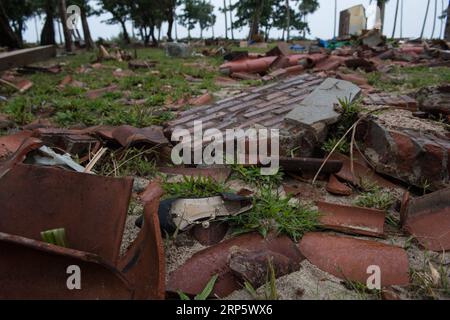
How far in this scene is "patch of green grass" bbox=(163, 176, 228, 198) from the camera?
196 cm

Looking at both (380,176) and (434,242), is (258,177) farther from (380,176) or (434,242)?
(434,242)

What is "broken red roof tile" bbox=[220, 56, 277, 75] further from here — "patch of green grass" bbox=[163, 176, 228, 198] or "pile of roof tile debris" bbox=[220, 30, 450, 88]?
"patch of green grass" bbox=[163, 176, 228, 198]

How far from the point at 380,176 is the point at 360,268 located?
0.96 meters

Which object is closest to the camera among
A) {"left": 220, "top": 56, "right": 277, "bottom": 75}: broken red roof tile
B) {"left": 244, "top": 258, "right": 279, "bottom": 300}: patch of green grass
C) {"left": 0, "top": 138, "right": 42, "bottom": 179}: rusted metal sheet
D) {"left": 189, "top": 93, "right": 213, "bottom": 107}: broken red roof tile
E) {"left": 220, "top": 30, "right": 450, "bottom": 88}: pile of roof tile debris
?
{"left": 244, "top": 258, "right": 279, "bottom": 300}: patch of green grass

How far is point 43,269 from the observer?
1.13 metres

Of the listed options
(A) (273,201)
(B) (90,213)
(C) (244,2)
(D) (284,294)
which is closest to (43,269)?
(B) (90,213)

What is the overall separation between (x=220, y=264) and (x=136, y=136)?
129 cm

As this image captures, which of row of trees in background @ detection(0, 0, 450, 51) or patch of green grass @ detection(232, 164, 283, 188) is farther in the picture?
row of trees in background @ detection(0, 0, 450, 51)

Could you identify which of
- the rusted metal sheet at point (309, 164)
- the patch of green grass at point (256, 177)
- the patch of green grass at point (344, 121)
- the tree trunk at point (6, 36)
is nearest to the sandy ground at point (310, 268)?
the rusted metal sheet at point (309, 164)

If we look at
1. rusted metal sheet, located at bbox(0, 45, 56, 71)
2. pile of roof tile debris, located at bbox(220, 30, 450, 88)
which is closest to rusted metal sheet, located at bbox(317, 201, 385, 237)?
pile of roof tile debris, located at bbox(220, 30, 450, 88)

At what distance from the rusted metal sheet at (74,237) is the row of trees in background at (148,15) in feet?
37.7

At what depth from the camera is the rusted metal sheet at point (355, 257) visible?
1.40 meters

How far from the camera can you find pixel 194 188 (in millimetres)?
2008

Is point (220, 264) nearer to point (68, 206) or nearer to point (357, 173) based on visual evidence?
point (68, 206)
